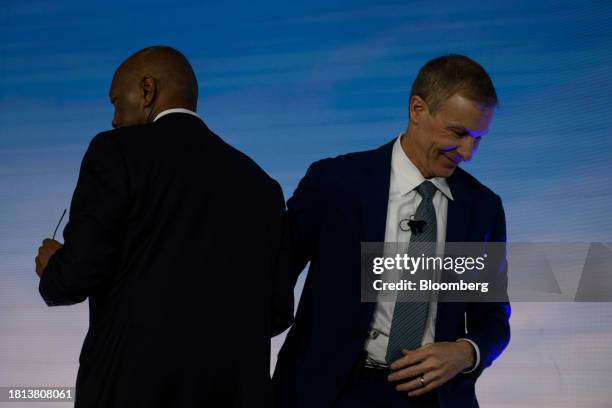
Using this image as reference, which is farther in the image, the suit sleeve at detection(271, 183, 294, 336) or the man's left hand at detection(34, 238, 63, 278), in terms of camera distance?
the suit sleeve at detection(271, 183, 294, 336)

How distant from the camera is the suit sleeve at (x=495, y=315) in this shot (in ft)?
6.21

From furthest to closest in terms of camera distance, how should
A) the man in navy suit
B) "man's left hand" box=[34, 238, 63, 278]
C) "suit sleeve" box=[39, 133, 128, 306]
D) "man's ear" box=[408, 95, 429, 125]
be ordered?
"man's ear" box=[408, 95, 429, 125] < the man in navy suit < "man's left hand" box=[34, 238, 63, 278] < "suit sleeve" box=[39, 133, 128, 306]

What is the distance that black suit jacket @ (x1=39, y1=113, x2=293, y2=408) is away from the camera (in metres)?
1.49

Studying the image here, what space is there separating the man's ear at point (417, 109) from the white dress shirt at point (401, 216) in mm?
86

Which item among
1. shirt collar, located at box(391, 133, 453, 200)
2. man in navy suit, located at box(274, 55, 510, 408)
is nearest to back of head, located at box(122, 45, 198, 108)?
man in navy suit, located at box(274, 55, 510, 408)

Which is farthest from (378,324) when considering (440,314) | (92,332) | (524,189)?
(524,189)

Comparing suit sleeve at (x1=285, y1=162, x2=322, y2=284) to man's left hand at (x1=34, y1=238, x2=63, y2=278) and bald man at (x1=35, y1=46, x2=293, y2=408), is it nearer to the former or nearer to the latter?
bald man at (x1=35, y1=46, x2=293, y2=408)

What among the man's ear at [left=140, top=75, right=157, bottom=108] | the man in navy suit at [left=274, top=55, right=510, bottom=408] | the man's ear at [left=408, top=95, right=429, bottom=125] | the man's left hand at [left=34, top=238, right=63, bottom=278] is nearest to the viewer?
the man's left hand at [left=34, top=238, right=63, bottom=278]

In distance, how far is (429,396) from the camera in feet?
6.01

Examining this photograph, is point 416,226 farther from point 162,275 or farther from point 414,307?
point 162,275

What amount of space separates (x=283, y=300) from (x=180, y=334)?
28cm

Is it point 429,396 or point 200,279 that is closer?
point 200,279

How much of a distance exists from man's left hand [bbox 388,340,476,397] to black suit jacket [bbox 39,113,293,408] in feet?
0.96

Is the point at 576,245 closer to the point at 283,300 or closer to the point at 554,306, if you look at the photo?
the point at 554,306
